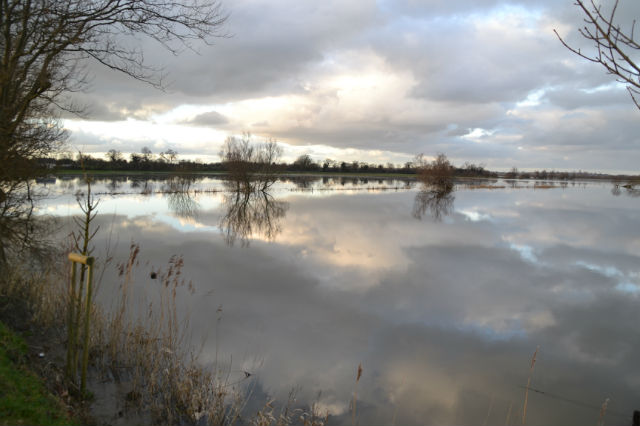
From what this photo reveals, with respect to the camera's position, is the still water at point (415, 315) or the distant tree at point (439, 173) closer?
the still water at point (415, 315)

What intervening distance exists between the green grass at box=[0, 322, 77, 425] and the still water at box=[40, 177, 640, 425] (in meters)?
2.07

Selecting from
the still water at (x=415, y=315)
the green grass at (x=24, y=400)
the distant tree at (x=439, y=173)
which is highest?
the distant tree at (x=439, y=173)

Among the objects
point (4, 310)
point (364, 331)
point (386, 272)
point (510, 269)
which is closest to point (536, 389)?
point (364, 331)

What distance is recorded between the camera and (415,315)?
6902 millimetres

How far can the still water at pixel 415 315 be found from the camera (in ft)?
14.7

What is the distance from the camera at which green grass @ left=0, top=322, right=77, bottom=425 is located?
2637 millimetres

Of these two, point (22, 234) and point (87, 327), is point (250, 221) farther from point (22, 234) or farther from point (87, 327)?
point (87, 327)

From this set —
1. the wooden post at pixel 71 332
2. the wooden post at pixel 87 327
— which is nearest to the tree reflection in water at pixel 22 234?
the wooden post at pixel 71 332

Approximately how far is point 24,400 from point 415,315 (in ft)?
19.0

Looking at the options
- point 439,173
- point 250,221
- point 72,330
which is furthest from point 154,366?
point 439,173

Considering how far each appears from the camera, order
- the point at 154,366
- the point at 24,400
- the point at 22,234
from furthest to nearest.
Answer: the point at 22,234 → the point at 154,366 → the point at 24,400

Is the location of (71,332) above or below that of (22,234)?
above

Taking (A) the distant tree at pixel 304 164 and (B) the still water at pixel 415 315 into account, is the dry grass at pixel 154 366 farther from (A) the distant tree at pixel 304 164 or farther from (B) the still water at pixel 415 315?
(A) the distant tree at pixel 304 164

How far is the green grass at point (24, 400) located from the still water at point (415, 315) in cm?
207
